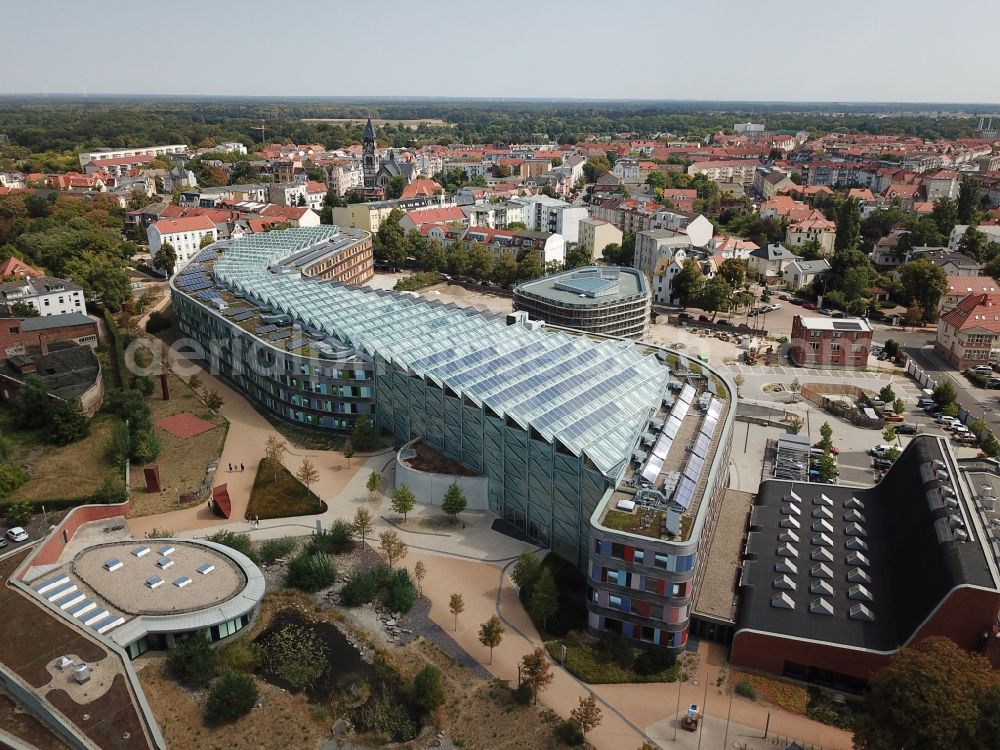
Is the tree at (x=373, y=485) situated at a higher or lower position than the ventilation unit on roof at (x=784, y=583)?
lower

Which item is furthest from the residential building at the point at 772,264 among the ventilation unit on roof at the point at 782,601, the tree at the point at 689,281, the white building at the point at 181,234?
the white building at the point at 181,234

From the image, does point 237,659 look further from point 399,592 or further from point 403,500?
point 403,500

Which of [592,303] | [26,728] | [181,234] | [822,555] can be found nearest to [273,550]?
[26,728]

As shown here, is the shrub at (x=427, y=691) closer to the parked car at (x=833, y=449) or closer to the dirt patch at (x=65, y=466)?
the dirt patch at (x=65, y=466)

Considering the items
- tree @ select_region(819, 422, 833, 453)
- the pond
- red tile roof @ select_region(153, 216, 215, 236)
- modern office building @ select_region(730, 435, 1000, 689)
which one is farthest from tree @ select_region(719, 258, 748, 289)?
red tile roof @ select_region(153, 216, 215, 236)

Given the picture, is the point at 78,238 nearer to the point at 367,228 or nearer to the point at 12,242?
the point at 12,242

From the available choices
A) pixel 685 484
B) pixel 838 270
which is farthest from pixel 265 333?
pixel 838 270

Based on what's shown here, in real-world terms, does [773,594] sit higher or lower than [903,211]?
lower
